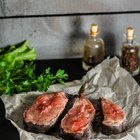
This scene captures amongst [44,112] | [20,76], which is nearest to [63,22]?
[20,76]

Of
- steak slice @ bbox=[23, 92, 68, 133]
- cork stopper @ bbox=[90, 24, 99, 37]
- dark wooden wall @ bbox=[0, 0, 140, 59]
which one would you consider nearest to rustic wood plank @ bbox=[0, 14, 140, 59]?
dark wooden wall @ bbox=[0, 0, 140, 59]

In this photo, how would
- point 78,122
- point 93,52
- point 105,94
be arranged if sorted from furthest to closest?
point 93,52 < point 105,94 < point 78,122

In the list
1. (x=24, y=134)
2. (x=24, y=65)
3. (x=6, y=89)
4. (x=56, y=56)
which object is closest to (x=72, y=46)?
(x=56, y=56)

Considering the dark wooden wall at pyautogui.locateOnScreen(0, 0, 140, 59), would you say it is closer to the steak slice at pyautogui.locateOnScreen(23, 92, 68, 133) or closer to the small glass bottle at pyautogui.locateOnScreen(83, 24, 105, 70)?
the small glass bottle at pyautogui.locateOnScreen(83, 24, 105, 70)

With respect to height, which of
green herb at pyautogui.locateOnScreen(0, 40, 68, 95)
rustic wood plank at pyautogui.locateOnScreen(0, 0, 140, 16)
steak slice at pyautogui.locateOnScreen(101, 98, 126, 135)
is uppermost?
rustic wood plank at pyautogui.locateOnScreen(0, 0, 140, 16)

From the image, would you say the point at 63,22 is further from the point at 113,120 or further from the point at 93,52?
the point at 113,120

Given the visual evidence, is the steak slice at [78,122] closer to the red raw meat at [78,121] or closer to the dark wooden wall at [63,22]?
the red raw meat at [78,121]

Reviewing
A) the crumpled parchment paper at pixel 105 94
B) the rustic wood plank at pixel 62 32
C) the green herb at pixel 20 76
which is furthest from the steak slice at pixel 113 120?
the rustic wood plank at pixel 62 32
